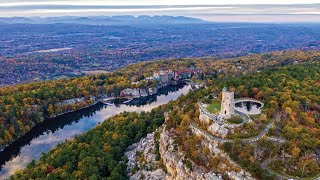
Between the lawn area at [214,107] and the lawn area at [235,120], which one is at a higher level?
the lawn area at [235,120]

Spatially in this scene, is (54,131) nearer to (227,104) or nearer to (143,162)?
(143,162)

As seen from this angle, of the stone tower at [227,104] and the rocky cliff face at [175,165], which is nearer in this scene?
the rocky cliff face at [175,165]

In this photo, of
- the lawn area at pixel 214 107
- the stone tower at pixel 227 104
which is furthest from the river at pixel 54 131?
the stone tower at pixel 227 104

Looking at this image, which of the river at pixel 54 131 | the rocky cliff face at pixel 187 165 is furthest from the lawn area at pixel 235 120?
the river at pixel 54 131

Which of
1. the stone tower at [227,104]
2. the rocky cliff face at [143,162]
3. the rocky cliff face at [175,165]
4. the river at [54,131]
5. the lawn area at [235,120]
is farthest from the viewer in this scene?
the river at [54,131]

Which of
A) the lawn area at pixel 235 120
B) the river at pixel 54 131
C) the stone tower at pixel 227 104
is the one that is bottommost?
the river at pixel 54 131

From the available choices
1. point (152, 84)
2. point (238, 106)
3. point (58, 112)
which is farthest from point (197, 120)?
point (152, 84)

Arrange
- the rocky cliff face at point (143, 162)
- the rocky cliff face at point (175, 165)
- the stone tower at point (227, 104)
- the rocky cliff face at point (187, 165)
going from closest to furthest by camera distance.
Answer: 1. the rocky cliff face at point (187, 165)
2. the rocky cliff face at point (175, 165)
3. the stone tower at point (227, 104)
4. the rocky cliff face at point (143, 162)

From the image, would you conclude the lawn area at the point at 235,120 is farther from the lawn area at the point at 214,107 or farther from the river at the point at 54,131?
the river at the point at 54,131
